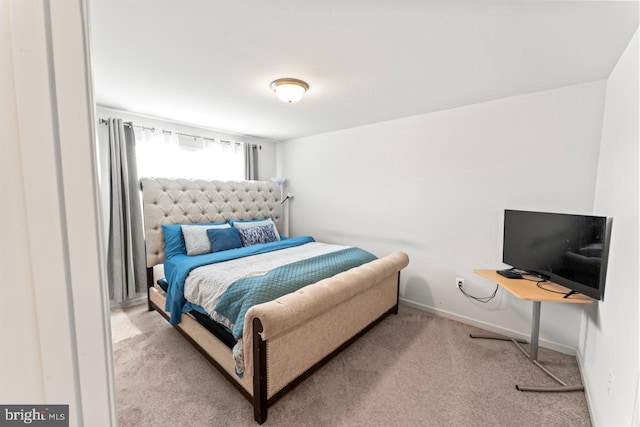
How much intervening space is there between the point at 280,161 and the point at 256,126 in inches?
45.5

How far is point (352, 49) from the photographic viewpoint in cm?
169

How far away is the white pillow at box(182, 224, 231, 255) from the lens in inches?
115

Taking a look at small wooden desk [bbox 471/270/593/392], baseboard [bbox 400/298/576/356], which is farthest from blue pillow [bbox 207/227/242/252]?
small wooden desk [bbox 471/270/593/392]

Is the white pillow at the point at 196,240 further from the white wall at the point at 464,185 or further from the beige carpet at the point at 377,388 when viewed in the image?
the white wall at the point at 464,185

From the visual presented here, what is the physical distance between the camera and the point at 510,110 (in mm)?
2473

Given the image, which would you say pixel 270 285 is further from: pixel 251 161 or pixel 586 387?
pixel 251 161

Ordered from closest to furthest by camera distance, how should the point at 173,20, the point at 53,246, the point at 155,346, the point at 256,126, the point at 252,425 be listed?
the point at 53,246
the point at 173,20
the point at 252,425
the point at 155,346
the point at 256,126

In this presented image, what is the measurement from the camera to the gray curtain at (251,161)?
165 inches

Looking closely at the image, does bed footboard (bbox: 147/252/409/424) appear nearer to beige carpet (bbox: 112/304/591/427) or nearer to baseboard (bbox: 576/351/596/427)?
beige carpet (bbox: 112/304/591/427)

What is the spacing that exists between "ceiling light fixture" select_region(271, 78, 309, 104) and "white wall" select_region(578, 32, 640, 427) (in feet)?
6.59

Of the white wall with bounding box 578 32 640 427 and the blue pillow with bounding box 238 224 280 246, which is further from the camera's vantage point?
the blue pillow with bounding box 238 224 280 246

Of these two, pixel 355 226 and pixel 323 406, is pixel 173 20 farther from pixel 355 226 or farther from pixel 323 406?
pixel 355 226

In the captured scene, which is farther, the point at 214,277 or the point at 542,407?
the point at 214,277

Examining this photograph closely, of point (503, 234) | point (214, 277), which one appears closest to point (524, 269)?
point (503, 234)
